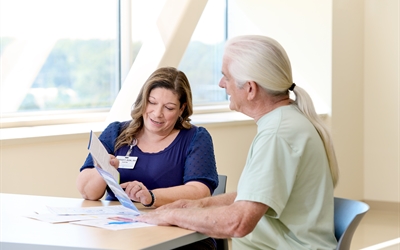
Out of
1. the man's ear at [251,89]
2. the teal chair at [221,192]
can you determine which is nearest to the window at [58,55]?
the teal chair at [221,192]

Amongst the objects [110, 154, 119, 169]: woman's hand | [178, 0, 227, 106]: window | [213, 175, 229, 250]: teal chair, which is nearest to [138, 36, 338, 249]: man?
[110, 154, 119, 169]: woman's hand

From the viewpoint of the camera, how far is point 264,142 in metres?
2.21

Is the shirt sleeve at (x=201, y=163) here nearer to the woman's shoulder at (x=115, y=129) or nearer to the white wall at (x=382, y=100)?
the woman's shoulder at (x=115, y=129)

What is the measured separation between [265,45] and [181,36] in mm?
3204

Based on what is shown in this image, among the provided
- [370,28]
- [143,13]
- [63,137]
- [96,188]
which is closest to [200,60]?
[143,13]

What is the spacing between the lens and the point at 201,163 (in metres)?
3.03

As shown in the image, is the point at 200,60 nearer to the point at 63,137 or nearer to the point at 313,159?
the point at 63,137

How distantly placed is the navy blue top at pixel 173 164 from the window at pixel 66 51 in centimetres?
200

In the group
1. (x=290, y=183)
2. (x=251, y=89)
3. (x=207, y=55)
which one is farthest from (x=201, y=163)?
(x=207, y=55)

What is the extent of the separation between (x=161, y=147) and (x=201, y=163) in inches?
8.9

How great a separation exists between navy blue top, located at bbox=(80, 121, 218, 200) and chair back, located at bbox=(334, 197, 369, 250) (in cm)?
75

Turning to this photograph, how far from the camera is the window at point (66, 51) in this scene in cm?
485

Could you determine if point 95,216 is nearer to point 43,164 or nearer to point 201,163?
point 201,163

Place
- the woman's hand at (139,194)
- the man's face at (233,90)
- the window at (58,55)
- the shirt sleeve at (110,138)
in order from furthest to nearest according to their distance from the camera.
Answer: the window at (58,55) < the shirt sleeve at (110,138) < the woman's hand at (139,194) < the man's face at (233,90)
